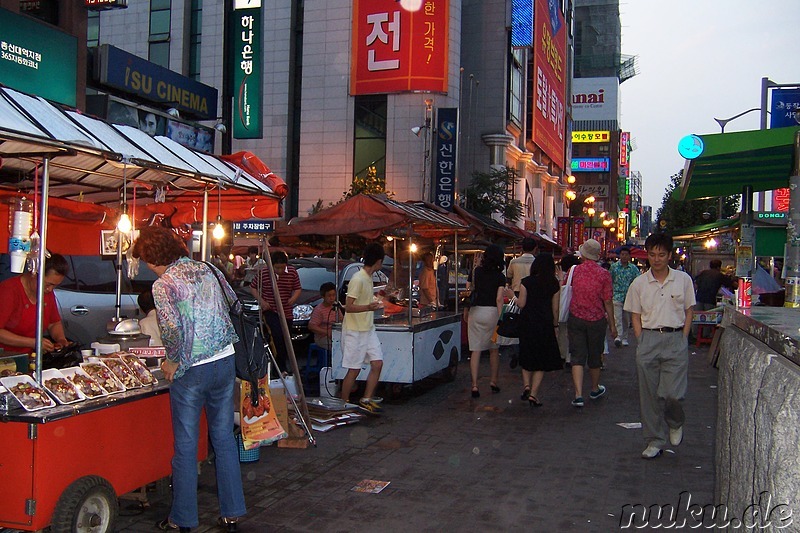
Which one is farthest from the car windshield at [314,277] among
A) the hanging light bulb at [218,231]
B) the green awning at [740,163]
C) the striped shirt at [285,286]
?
the hanging light bulb at [218,231]

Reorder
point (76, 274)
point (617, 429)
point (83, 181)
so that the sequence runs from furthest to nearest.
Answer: point (76, 274), point (617, 429), point (83, 181)

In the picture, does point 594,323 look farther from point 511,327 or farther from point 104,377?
→ point 104,377

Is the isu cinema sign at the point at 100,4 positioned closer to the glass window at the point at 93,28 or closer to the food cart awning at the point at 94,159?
the food cart awning at the point at 94,159

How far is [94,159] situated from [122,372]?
1.53m

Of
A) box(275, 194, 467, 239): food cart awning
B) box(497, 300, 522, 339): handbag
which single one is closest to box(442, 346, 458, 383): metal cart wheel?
box(497, 300, 522, 339): handbag

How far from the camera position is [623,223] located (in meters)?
107

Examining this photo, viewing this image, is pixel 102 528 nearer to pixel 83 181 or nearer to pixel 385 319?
pixel 83 181

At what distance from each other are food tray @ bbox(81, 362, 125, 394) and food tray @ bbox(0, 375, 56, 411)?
437 millimetres

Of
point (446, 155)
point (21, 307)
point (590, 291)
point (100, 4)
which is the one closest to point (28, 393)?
point (21, 307)

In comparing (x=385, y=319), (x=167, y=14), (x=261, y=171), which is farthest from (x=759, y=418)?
(x=167, y=14)

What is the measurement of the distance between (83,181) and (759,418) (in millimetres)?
5662

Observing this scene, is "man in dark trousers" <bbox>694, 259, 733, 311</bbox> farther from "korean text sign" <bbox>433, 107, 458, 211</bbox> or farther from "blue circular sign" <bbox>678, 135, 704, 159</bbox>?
"korean text sign" <bbox>433, 107, 458, 211</bbox>

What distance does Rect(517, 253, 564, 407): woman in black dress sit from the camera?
9.19 meters

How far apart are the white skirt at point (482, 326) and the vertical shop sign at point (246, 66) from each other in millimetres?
16117
